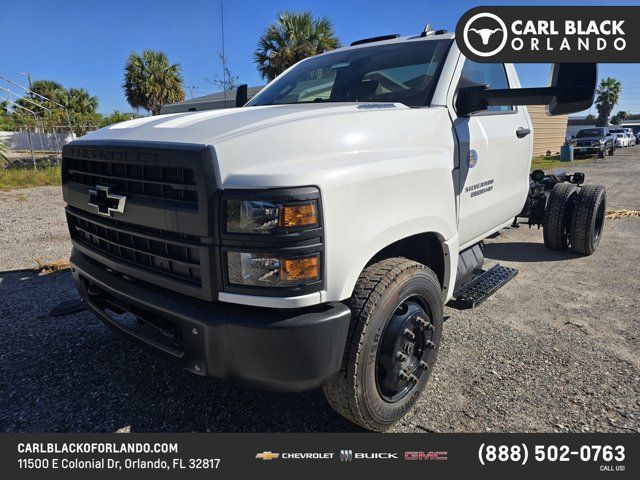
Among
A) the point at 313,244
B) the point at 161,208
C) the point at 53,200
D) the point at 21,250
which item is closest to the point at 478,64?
the point at 313,244

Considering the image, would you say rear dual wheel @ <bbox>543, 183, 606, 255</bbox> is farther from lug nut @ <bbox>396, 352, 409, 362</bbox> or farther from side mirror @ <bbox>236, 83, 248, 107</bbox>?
lug nut @ <bbox>396, 352, 409, 362</bbox>

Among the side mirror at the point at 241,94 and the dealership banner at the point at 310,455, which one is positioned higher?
the side mirror at the point at 241,94

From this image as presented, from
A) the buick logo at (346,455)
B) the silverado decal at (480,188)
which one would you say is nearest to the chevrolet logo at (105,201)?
the buick logo at (346,455)

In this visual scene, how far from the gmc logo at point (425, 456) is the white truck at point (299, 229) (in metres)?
0.18

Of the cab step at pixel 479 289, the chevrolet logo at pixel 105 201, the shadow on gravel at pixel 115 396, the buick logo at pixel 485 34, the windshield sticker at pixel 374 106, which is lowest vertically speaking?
the shadow on gravel at pixel 115 396

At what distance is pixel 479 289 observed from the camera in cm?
322

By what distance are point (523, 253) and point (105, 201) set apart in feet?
16.7

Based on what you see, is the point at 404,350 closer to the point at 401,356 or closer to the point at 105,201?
the point at 401,356

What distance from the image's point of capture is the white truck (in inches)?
67.0

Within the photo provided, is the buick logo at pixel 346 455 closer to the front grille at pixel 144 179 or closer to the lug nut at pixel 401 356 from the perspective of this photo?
the lug nut at pixel 401 356

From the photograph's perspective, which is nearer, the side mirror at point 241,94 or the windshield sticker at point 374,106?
the windshield sticker at point 374,106

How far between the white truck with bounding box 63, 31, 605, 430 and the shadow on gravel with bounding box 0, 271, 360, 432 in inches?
20.1

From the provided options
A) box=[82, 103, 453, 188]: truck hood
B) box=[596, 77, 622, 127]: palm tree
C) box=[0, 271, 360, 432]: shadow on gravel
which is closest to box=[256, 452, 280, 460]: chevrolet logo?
box=[0, 271, 360, 432]: shadow on gravel

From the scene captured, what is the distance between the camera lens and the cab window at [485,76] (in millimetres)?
2969
